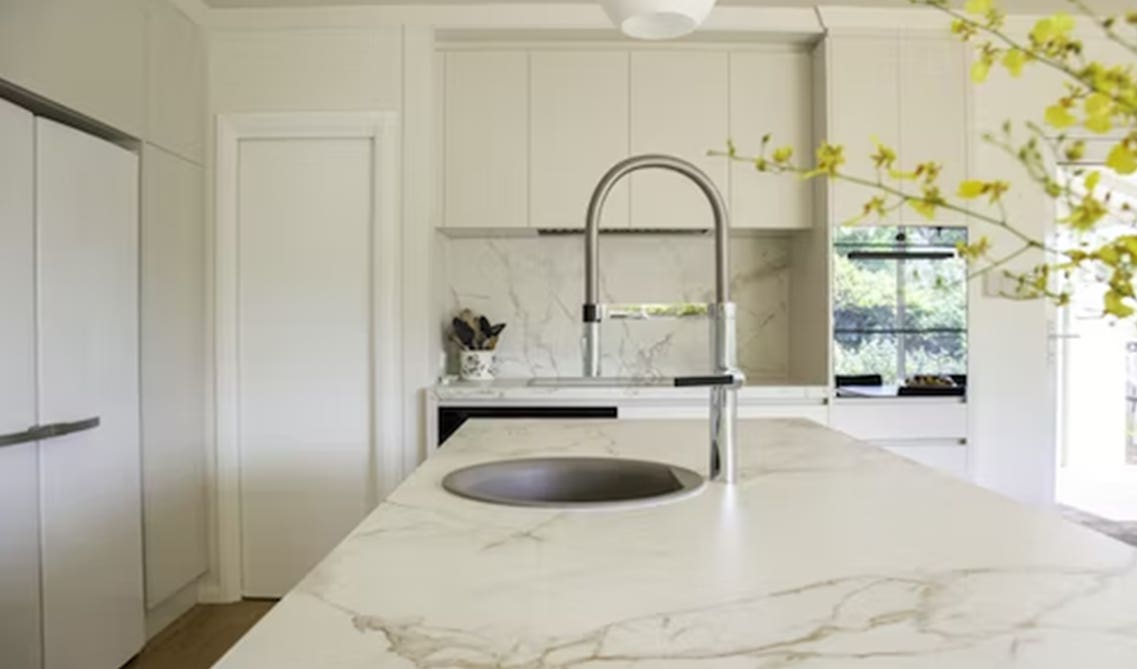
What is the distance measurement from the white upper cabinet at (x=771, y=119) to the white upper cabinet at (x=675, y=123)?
7 centimetres

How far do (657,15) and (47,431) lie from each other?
73.5 inches

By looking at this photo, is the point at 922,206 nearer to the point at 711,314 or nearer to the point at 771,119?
the point at 711,314

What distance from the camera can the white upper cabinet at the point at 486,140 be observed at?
3121 millimetres

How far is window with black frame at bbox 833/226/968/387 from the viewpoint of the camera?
296 cm

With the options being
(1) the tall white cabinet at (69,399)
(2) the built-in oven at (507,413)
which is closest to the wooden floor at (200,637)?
(1) the tall white cabinet at (69,399)

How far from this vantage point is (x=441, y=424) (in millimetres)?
2918

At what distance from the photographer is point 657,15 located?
1348 millimetres

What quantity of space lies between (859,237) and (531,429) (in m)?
1.92

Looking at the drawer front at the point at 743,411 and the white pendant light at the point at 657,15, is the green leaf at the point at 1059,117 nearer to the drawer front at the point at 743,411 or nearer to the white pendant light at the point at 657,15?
the white pendant light at the point at 657,15

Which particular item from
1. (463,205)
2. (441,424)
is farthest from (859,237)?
(441,424)

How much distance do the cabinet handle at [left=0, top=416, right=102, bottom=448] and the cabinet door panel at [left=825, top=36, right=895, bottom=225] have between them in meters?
2.82

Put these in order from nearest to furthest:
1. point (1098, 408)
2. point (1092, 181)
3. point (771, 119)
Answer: point (1092, 181) → point (771, 119) → point (1098, 408)

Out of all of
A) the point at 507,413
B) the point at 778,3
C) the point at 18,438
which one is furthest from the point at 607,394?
the point at 18,438

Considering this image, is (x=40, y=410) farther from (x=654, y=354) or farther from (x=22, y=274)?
(x=654, y=354)
